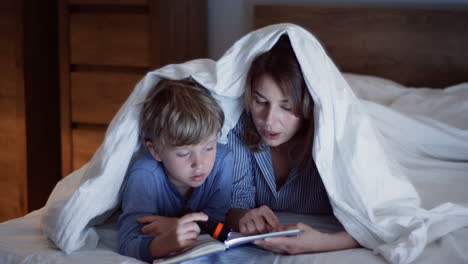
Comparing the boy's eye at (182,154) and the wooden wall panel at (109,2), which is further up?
the wooden wall panel at (109,2)

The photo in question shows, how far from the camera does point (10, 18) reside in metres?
2.18

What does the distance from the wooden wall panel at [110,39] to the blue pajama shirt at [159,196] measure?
1065 mm

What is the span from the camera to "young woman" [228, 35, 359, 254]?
1.02 meters

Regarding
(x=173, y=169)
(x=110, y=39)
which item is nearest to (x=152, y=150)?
(x=173, y=169)

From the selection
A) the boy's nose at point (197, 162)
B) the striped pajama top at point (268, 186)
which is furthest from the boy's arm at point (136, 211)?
the striped pajama top at point (268, 186)

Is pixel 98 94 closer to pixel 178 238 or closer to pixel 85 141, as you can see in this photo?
pixel 85 141

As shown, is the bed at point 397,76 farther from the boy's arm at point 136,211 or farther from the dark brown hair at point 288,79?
the dark brown hair at point 288,79

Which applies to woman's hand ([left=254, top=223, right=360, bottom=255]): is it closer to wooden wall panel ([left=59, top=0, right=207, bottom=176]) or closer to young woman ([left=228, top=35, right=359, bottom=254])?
young woman ([left=228, top=35, right=359, bottom=254])

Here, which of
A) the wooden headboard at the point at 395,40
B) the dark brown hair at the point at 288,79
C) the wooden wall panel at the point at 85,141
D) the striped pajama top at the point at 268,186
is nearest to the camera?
the dark brown hair at the point at 288,79

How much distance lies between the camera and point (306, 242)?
999 mm

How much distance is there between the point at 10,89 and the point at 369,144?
1779 millimetres

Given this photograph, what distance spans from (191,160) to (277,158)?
31 centimetres

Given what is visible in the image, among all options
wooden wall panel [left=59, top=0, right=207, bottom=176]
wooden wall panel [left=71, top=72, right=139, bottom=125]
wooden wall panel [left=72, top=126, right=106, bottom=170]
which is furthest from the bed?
wooden wall panel [left=72, top=126, right=106, bottom=170]

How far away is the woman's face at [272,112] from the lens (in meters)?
1.12
